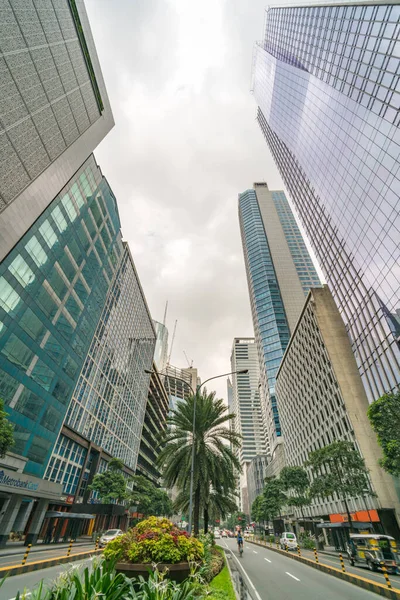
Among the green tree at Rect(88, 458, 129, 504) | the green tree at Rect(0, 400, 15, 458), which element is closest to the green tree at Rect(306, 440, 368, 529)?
the green tree at Rect(88, 458, 129, 504)

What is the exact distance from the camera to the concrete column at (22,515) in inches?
1156

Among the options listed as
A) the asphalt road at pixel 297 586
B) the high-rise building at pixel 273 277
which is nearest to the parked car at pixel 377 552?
the asphalt road at pixel 297 586

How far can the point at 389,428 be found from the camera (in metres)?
23.1

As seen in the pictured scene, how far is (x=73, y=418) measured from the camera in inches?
1633

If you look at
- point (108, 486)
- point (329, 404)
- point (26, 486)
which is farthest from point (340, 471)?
point (26, 486)

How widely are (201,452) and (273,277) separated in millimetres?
109456

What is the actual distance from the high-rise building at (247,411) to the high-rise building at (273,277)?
177ft

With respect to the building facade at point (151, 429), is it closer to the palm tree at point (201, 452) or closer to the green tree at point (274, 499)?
the green tree at point (274, 499)

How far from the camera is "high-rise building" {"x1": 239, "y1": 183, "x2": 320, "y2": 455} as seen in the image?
106062 mm

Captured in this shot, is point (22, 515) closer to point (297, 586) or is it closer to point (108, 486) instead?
point (108, 486)

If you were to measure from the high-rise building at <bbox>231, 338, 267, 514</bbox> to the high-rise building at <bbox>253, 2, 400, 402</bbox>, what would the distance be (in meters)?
120

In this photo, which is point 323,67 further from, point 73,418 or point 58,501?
point 58,501

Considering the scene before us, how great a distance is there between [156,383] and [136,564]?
90.3 metres

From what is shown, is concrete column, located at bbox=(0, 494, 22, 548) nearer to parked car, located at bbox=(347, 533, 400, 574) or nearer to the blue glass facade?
the blue glass facade
